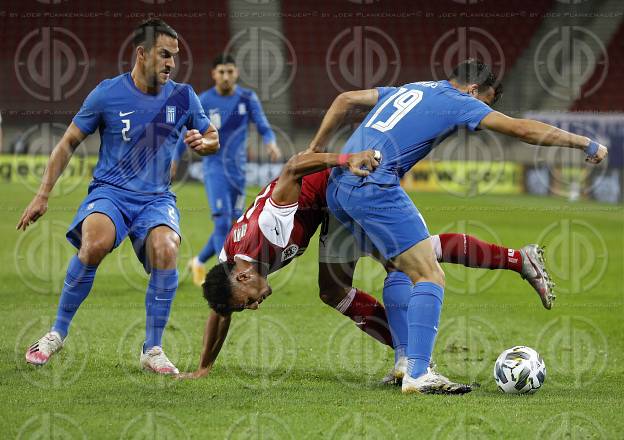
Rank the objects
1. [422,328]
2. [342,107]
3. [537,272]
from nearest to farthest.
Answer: [422,328] < [342,107] < [537,272]

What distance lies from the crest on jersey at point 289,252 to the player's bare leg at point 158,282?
80 cm

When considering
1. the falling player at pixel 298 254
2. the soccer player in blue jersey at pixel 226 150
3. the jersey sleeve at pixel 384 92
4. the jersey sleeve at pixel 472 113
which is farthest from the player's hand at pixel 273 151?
the jersey sleeve at pixel 472 113

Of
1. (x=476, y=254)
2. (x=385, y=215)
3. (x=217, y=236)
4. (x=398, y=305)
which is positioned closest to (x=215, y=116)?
(x=217, y=236)

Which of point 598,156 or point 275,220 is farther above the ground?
point 598,156

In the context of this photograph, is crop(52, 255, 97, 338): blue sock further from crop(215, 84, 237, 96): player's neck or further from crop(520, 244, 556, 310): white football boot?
crop(215, 84, 237, 96): player's neck

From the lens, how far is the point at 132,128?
6.02 meters

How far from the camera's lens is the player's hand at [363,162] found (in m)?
4.99

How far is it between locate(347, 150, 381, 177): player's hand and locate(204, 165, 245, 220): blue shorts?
5.33 metres

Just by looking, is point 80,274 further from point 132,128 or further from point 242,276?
point 242,276

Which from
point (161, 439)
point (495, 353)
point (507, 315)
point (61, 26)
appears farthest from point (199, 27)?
point (161, 439)

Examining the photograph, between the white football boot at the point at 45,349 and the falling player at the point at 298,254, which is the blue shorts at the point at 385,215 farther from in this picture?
the white football boot at the point at 45,349

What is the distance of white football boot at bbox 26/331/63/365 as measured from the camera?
18.9 ft

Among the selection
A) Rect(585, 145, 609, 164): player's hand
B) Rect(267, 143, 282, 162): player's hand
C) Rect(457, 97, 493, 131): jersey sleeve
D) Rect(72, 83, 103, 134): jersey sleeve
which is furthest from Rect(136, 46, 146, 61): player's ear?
Rect(267, 143, 282, 162): player's hand

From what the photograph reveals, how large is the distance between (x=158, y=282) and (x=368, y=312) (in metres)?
1.30
